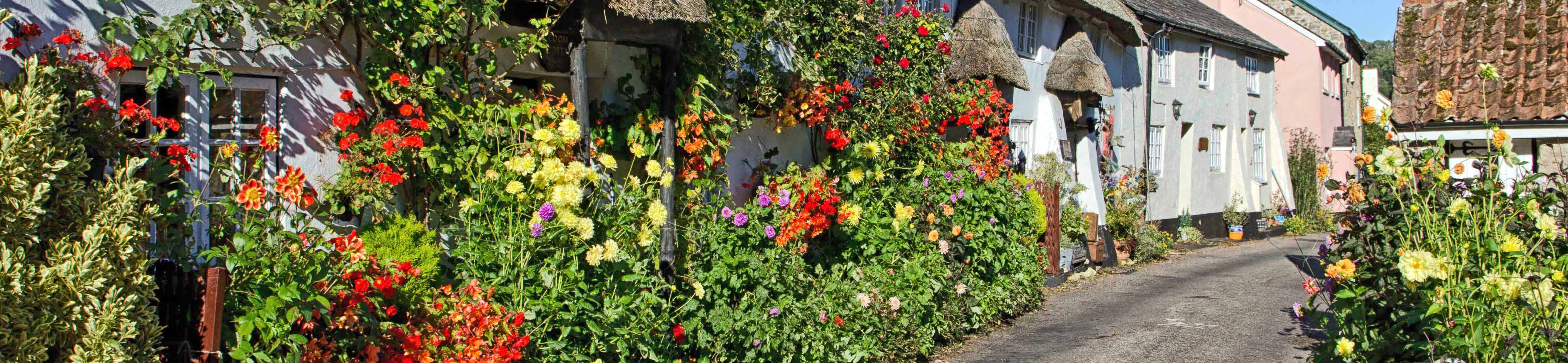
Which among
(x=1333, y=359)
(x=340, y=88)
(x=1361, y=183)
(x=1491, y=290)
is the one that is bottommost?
(x=1333, y=359)

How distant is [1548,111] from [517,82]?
6.01 meters

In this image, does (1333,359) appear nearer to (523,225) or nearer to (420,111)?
(523,225)

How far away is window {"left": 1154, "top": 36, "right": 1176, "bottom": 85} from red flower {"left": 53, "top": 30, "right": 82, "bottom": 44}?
16360mm

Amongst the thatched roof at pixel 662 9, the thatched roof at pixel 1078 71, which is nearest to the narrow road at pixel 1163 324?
the thatched roof at pixel 1078 71

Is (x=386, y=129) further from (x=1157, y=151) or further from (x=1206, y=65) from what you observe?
(x=1206, y=65)

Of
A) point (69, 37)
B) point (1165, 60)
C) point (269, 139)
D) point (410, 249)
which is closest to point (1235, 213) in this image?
point (1165, 60)

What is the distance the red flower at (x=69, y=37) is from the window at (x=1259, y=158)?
861 inches

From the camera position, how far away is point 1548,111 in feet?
21.4

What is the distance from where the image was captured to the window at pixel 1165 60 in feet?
59.1

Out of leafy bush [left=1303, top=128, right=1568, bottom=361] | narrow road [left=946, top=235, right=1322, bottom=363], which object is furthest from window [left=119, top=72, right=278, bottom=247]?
leafy bush [left=1303, top=128, right=1568, bottom=361]

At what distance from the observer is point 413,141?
4.64m

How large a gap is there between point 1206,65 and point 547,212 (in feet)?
58.6

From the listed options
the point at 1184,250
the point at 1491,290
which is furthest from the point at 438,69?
the point at 1184,250

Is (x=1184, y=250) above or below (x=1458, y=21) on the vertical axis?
below
